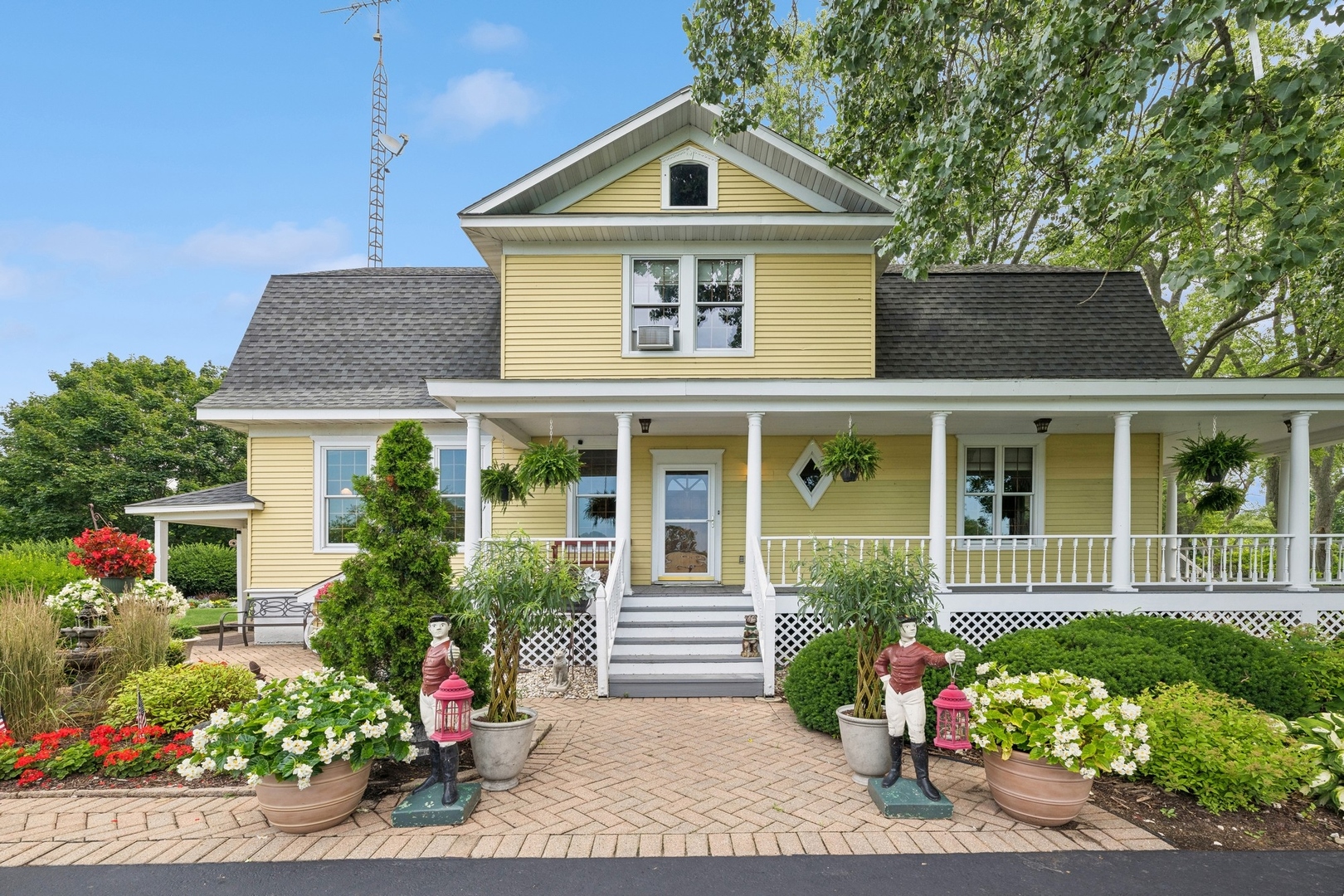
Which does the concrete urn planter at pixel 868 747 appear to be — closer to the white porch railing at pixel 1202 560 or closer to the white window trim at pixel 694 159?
the white porch railing at pixel 1202 560

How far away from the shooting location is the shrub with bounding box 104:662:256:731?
5.34 m

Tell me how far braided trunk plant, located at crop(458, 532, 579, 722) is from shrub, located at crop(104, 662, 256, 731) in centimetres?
265

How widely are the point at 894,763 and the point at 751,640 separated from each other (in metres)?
3.20

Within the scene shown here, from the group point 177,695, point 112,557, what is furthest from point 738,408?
point 112,557

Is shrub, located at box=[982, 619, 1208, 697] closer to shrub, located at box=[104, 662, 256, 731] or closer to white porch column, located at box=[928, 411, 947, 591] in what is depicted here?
white porch column, located at box=[928, 411, 947, 591]

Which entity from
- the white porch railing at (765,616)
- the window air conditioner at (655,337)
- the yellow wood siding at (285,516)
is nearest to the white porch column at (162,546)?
the yellow wood siding at (285,516)

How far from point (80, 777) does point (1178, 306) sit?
25226 mm

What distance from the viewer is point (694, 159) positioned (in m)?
9.74

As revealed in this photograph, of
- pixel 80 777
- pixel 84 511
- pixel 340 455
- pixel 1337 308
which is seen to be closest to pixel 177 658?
pixel 80 777

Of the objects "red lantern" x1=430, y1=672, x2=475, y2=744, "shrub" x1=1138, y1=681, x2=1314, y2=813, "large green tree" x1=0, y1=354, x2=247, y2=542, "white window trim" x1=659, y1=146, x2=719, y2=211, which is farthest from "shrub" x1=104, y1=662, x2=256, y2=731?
"large green tree" x1=0, y1=354, x2=247, y2=542

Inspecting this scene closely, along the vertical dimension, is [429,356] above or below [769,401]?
above

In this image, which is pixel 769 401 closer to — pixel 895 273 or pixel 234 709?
pixel 895 273

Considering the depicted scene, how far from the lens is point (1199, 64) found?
20.0 ft

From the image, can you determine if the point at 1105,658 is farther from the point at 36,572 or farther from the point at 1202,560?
the point at 36,572
